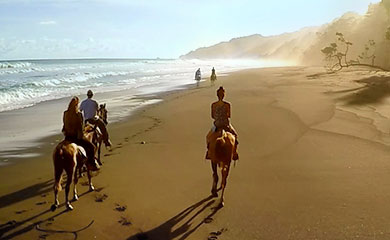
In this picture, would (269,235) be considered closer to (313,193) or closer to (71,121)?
(313,193)

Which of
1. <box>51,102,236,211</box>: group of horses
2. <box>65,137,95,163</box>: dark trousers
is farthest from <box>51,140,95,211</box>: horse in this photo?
<box>65,137,95,163</box>: dark trousers

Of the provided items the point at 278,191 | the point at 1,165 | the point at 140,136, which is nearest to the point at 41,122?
the point at 140,136

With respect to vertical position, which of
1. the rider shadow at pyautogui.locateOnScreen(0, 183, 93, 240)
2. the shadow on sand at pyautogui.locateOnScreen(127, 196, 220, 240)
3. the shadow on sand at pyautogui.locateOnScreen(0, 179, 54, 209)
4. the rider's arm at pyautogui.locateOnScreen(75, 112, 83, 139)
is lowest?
the shadow on sand at pyautogui.locateOnScreen(127, 196, 220, 240)

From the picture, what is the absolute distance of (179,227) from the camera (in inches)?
267

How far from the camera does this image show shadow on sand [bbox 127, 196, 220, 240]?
21.1 ft

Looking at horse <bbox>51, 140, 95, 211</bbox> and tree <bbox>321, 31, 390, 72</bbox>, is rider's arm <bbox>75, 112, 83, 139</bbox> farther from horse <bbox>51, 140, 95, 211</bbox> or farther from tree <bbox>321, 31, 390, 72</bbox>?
tree <bbox>321, 31, 390, 72</bbox>

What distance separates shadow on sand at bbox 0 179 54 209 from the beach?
2 cm

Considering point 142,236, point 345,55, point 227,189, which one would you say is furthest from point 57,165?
point 345,55

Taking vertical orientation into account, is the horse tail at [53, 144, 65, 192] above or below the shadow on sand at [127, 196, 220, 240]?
above

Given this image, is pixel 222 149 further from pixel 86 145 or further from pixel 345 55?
pixel 345 55

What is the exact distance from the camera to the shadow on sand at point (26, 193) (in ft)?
25.9

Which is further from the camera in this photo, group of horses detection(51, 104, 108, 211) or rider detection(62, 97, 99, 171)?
rider detection(62, 97, 99, 171)

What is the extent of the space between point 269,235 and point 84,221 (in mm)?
3409

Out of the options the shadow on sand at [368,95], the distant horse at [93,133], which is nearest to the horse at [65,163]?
the distant horse at [93,133]
